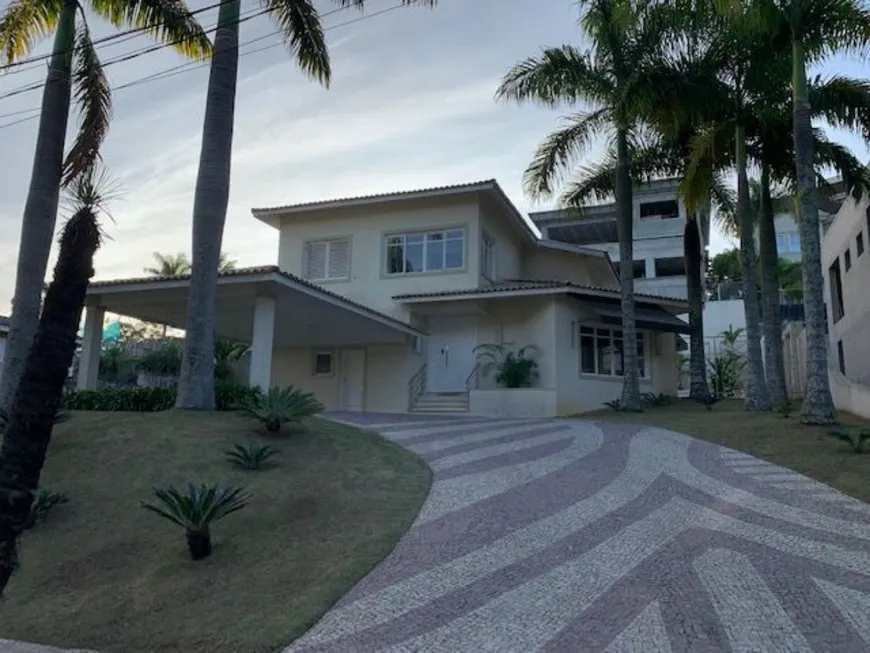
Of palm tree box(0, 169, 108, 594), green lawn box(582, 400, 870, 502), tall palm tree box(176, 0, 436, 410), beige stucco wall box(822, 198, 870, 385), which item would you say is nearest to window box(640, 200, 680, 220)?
beige stucco wall box(822, 198, 870, 385)

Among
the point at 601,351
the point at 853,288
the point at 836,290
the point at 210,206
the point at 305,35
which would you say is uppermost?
the point at 305,35

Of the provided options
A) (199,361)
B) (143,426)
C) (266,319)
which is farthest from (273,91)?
(143,426)

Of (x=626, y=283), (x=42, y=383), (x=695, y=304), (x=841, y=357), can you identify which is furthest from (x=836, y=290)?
(x=42, y=383)

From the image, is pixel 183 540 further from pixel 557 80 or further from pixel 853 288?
pixel 853 288

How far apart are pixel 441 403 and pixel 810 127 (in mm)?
12236

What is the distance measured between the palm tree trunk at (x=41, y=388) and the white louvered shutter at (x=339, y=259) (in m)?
18.7

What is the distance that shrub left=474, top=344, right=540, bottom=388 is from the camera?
20.1 metres

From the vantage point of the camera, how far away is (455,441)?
41.7 feet

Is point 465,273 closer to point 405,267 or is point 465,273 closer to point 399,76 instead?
point 405,267

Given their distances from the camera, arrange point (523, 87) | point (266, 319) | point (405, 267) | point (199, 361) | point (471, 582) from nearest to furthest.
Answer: point (471, 582)
point (199, 361)
point (266, 319)
point (523, 87)
point (405, 267)

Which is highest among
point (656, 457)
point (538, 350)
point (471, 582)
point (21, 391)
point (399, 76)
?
point (399, 76)

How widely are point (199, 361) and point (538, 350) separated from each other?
36.3 ft

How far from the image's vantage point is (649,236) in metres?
41.8

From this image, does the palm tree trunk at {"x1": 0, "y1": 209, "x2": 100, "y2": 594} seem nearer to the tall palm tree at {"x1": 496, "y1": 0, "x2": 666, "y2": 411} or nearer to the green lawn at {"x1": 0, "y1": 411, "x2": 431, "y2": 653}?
the green lawn at {"x1": 0, "y1": 411, "x2": 431, "y2": 653}
